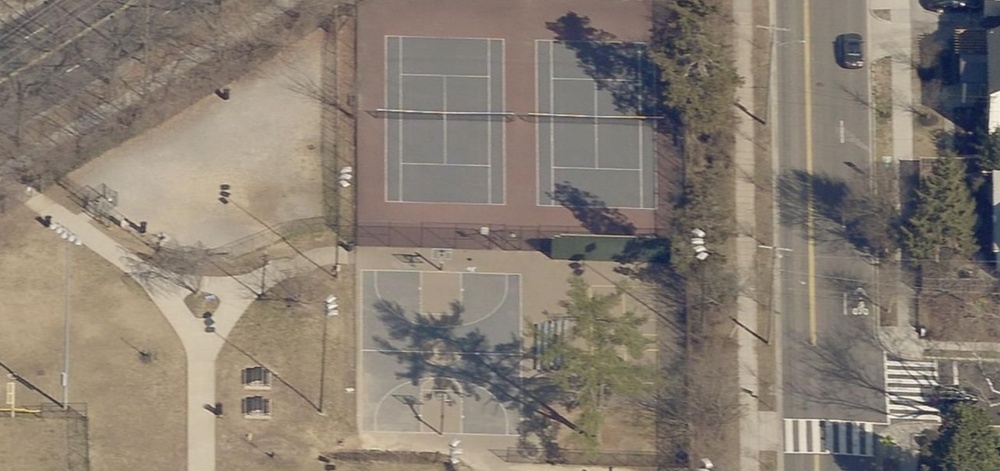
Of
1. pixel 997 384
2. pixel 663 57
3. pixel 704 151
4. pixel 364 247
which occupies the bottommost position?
pixel 997 384

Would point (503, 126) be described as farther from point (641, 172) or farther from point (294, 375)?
point (294, 375)

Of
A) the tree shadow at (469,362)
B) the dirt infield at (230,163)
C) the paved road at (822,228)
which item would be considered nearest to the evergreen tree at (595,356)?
the tree shadow at (469,362)

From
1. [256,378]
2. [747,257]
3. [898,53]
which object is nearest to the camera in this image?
[256,378]

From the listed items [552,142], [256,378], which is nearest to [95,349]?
[256,378]

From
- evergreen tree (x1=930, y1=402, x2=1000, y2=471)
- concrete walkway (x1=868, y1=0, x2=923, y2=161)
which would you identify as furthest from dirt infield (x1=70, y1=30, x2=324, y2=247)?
evergreen tree (x1=930, y1=402, x2=1000, y2=471)

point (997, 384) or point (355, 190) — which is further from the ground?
point (355, 190)

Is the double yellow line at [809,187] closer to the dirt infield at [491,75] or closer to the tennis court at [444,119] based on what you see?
the dirt infield at [491,75]

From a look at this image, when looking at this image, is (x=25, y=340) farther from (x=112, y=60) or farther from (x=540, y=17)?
(x=540, y=17)

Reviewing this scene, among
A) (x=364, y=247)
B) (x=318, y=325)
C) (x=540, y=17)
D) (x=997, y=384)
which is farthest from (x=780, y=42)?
(x=318, y=325)

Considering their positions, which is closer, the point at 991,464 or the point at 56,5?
the point at 991,464
